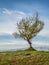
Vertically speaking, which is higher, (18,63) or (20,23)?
(20,23)

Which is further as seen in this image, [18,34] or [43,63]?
[18,34]

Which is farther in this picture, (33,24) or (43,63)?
(33,24)

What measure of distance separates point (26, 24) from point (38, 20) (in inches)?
202

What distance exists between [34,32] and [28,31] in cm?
231

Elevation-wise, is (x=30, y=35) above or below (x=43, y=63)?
above

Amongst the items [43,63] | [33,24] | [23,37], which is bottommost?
[43,63]

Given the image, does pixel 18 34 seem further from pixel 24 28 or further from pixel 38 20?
pixel 38 20

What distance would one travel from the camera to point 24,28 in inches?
3132

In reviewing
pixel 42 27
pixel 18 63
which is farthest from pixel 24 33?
pixel 18 63

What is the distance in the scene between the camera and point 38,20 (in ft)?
266

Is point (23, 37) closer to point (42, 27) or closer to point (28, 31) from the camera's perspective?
point (28, 31)

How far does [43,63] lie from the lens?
42188mm

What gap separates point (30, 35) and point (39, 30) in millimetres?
4113

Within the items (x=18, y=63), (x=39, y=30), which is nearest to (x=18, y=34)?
(x=39, y=30)
